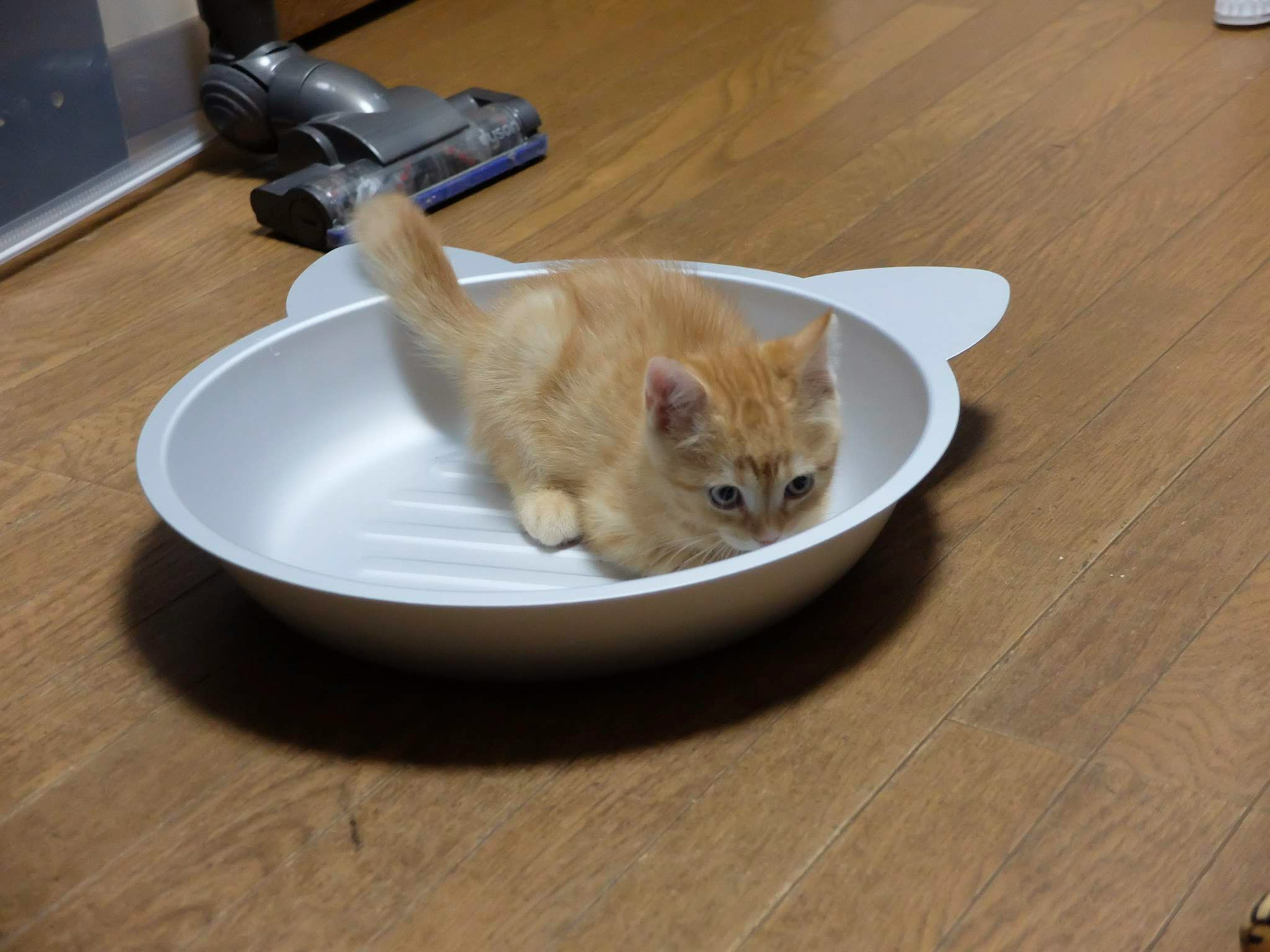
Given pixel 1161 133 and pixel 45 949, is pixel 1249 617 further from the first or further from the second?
pixel 1161 133

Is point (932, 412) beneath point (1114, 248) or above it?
above

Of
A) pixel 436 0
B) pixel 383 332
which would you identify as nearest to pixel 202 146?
pixel 436 0

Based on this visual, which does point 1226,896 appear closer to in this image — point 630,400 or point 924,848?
point 924,848

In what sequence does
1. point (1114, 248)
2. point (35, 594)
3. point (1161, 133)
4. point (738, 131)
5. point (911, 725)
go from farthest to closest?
point (738, 131), point (1161, 133), point (1114, 248), point (35, 594), point (911, 725)

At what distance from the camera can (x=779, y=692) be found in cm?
125

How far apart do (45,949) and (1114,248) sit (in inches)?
64.7

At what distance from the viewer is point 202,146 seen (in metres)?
2.57

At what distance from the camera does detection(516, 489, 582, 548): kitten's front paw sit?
1.41 meters

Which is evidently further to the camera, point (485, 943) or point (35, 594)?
point (35, 594)

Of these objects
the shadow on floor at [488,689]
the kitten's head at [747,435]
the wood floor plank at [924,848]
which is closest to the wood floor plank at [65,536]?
the shadow on floor at [488,689]

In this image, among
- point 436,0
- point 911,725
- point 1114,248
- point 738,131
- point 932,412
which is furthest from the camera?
point 436,0

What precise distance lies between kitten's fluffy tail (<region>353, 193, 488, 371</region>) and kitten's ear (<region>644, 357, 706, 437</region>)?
1.23 feet

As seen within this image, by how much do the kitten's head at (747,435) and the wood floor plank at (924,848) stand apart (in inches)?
9.9

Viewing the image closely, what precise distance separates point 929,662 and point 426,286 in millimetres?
711
